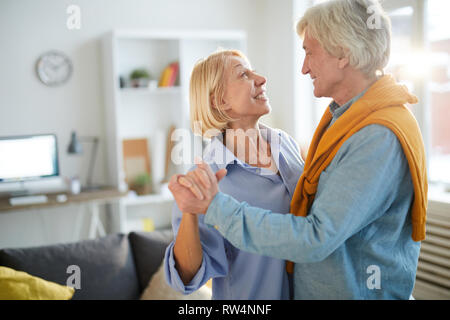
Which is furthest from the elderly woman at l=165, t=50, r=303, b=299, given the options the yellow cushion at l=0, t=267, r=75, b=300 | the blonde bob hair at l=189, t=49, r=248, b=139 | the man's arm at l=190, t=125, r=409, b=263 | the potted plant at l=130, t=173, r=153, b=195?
the potted plant at l=130, t=173, r=153, b=195

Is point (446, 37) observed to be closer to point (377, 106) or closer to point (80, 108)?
point (377, 106)

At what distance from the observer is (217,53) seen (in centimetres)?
119

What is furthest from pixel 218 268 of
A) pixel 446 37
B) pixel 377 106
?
pixel 446 37

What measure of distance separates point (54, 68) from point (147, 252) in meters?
2.19

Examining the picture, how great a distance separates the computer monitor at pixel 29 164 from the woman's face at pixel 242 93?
2739 millimetres

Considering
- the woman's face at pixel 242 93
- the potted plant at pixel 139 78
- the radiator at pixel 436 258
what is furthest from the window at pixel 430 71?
the potted plant at pixel 139 78

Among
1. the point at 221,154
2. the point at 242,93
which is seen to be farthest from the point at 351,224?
the point at 242,93

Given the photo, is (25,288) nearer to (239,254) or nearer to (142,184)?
(239,254)

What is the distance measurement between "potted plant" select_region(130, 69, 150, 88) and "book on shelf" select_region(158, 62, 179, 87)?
16cm

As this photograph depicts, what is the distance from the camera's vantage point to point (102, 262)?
7.25ft

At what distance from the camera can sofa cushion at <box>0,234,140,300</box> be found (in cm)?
209

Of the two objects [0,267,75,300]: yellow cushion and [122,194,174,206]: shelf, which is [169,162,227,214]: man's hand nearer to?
[0,267,75,300]: yellow cushion

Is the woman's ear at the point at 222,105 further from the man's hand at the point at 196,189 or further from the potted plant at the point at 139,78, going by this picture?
the potted plant at the point at 139,78

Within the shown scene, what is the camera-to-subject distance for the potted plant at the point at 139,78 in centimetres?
379
